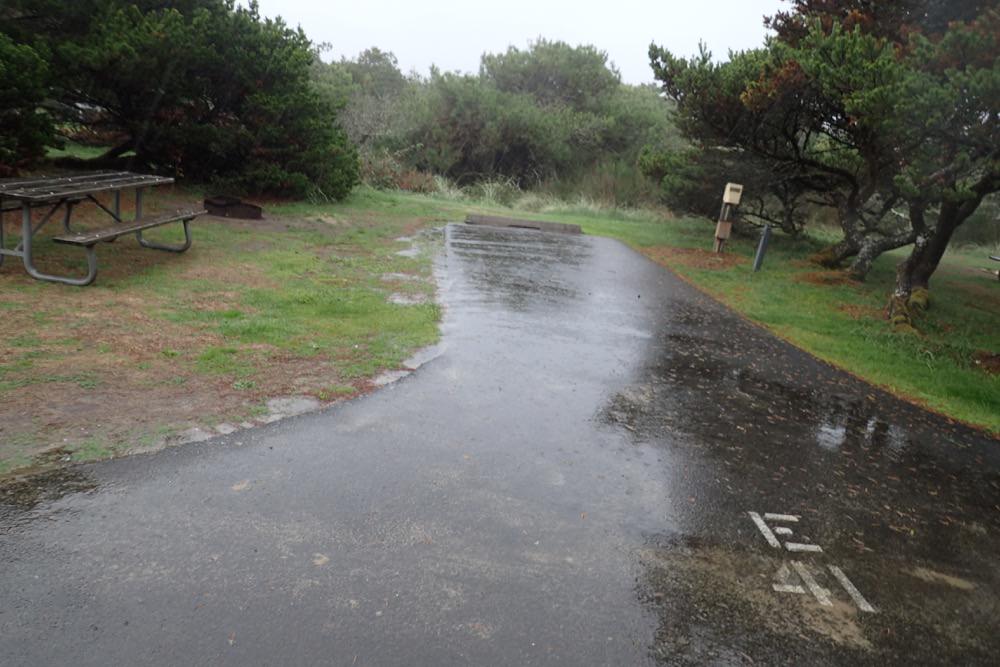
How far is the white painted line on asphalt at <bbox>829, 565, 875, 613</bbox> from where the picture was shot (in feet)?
9.62

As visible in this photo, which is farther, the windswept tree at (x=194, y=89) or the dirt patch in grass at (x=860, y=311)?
the windswept tree at (x=194, y=89)

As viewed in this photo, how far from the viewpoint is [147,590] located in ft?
8.20

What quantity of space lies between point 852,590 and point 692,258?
1106 centimetres

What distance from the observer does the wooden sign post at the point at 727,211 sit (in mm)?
13539

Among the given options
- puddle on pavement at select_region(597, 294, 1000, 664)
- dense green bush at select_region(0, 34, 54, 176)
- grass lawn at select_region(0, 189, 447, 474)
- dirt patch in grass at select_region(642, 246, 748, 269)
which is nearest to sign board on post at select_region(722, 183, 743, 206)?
dirt patch in grass at select_region(642, 246, 748, 269)

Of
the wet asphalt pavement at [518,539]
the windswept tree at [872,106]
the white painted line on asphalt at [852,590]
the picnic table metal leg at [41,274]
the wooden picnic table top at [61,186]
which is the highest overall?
the windswept tree at [872,106]

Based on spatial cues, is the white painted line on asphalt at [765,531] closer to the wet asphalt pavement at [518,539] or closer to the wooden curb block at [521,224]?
the wet asphalt pavement at [518,539]

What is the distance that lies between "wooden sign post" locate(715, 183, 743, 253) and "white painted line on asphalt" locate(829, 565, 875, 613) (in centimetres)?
1136

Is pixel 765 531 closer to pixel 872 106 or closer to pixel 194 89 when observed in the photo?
pixel 872 106

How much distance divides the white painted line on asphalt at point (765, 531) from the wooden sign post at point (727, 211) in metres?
11.0

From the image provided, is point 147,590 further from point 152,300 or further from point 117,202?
point 117,202

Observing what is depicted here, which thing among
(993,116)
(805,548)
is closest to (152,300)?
(805,548)

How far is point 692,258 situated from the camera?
532 inches

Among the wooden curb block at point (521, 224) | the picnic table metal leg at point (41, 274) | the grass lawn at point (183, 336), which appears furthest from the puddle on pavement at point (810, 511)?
the wooden curb block at point (521, 224)
